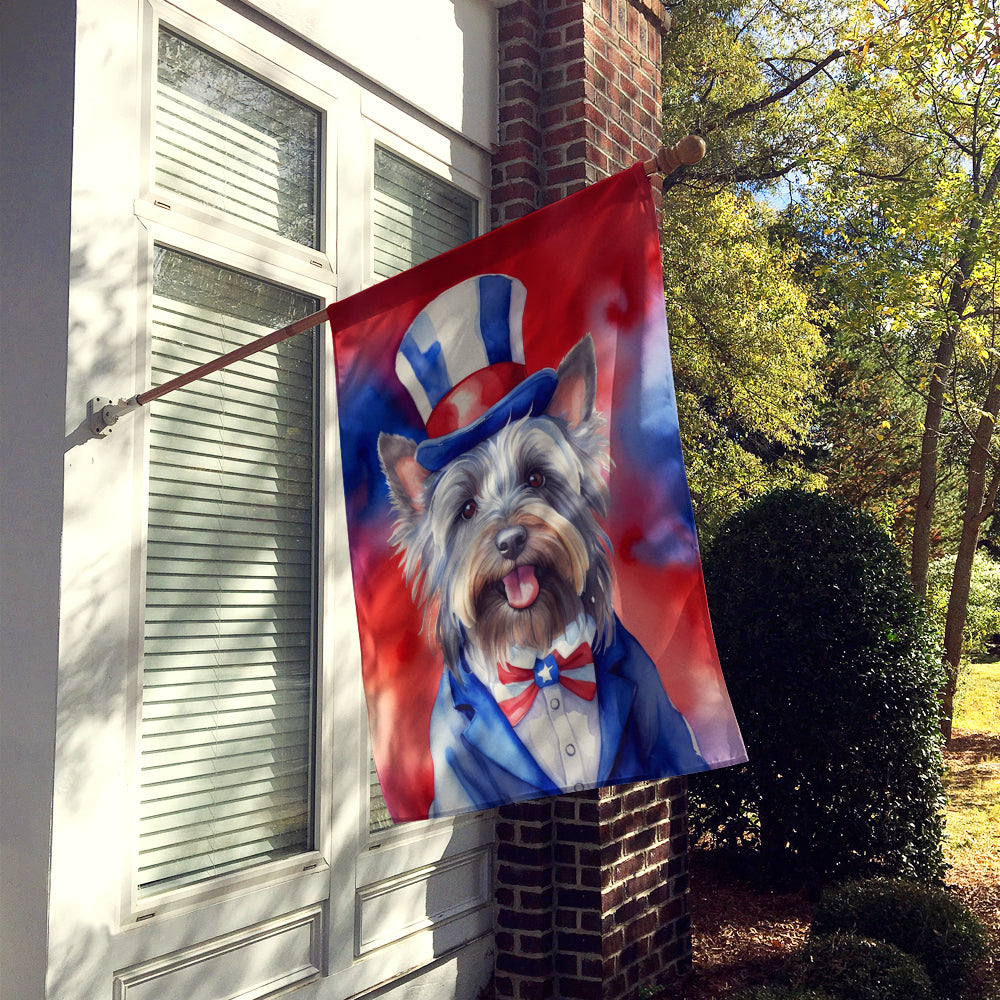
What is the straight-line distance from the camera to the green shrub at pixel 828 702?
6020 mm

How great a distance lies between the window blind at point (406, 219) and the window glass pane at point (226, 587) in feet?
1.58

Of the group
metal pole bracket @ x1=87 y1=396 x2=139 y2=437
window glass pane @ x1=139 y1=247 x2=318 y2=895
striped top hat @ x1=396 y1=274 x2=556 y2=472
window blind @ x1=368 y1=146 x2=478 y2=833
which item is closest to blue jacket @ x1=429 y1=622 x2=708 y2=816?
striped top hat @ x1=396 y1=274 x2=556 y2=472

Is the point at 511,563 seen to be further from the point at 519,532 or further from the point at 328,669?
the point at 328,669

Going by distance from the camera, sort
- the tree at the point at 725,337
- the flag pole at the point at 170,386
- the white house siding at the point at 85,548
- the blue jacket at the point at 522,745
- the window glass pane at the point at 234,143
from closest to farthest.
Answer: the blue jacket at the point at 522,745 → the flag pole at the point at 170,386 → the white house siding at the point at 85,548 → the window glass pane at the point at 234,143 → the tree at the point at 725,337

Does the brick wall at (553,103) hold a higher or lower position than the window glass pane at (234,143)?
higher

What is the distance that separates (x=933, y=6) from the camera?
8016 millimetres

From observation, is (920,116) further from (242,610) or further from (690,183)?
(242,610)

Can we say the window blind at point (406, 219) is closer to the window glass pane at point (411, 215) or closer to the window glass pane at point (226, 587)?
the window glass pane at point (411, 215)

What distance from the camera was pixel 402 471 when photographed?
261cm

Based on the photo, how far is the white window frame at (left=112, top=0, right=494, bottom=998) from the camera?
10.1 ft

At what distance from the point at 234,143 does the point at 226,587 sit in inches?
61.5

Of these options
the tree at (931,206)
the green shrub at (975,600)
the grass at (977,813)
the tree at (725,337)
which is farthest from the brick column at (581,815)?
the green shrub at (975,600)

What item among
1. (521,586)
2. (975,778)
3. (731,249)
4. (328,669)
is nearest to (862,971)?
(328,669)

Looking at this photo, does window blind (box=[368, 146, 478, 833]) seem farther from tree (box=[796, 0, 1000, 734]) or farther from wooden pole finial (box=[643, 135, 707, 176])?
tree (box=[796, 0, 1000, 734])
